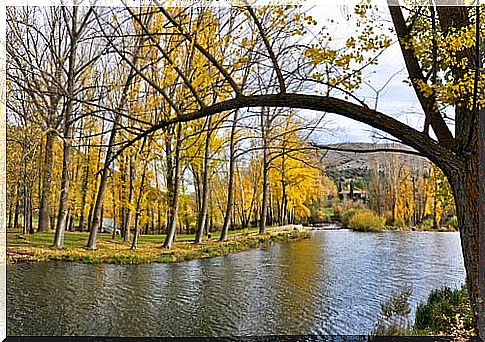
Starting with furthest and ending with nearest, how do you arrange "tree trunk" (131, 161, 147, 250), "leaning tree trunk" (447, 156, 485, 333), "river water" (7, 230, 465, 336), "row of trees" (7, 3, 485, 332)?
"tree trunk" (131, 161, 147, 250) → "row of trees" (7, 3, 485, 332) → "river water" (7, 230, 465, 336) → "leaning tree trunk" (447, 156, 485, 333)

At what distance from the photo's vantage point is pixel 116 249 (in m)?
4.95

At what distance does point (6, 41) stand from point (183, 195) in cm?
192

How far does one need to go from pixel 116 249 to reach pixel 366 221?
82.5 inches

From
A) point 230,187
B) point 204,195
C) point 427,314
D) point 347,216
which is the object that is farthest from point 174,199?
point 427,314

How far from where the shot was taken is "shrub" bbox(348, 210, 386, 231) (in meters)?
5.01

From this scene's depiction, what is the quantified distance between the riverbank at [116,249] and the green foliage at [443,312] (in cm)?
112

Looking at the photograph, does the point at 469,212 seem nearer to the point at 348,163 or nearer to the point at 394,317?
the point at 394,317

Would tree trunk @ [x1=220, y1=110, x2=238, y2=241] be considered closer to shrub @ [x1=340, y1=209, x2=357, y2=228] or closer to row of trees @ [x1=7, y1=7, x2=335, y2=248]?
row of trees @ [x1=7, y1=7, x2=335, y2=248]

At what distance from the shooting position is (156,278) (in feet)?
15.9

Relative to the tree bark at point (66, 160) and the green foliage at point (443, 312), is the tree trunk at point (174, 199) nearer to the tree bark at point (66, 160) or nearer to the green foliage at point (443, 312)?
the tree bark at point (66, 160)

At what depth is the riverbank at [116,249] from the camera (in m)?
4.89

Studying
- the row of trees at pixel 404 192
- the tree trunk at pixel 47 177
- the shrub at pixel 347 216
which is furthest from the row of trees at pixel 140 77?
the shrub at pixel 347 216

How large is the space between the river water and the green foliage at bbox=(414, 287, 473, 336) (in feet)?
0.22

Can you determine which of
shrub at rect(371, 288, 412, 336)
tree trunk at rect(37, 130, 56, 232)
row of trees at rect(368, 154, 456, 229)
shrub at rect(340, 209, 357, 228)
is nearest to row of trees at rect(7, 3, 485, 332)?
tree trunk at rect(37, 130, 56, 232)
